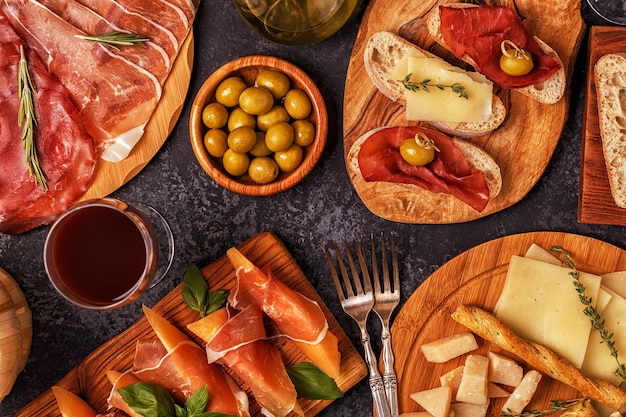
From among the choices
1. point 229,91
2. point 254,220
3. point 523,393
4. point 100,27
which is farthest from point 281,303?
point 100,27

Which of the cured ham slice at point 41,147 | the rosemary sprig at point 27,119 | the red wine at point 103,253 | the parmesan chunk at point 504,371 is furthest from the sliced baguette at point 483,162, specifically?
the rosemary sprig at point 27,119

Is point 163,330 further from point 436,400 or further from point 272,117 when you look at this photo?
point 436,400

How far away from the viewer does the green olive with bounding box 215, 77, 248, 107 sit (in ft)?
6.35

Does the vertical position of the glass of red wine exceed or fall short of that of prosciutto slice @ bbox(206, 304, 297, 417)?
it exceeds it

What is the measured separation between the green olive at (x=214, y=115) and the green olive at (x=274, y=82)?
0.44 ft

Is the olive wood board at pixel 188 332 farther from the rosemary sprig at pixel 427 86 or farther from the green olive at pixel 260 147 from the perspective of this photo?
the rosemary sprig at pixel 427 86

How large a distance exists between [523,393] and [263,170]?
977 mm

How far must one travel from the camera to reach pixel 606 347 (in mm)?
1939

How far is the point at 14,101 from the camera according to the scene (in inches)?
79.0

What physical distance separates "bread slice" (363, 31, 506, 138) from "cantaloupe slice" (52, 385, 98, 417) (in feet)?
4.12

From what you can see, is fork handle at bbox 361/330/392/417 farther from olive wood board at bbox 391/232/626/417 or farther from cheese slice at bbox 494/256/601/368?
cheese slice at bbox 494/256/601/368

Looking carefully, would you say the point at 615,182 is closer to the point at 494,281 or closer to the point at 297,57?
the point at 494,281

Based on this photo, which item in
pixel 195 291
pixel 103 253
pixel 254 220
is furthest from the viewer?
pixel 254 220

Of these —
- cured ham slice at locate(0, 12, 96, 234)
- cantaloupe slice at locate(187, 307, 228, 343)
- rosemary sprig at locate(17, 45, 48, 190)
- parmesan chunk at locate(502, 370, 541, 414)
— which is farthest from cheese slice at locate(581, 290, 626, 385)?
rosemary sprig at locate(17, 45, 48, 190)
